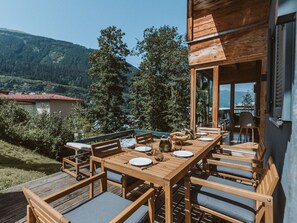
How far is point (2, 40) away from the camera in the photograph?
6981 cm

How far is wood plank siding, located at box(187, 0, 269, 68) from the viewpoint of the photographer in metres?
3.84

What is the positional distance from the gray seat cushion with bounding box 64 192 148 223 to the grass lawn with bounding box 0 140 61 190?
284cm

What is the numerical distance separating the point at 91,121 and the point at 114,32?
7.83 m

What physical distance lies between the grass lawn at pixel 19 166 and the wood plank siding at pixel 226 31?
5.18 metres

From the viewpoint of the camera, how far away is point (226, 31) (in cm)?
426

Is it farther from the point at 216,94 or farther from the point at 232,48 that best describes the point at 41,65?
the point at 232,48

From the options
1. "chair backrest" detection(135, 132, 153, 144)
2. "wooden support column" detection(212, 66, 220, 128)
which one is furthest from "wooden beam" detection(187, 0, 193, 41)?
"chair backrest" detection(135, 132, 153, 144)

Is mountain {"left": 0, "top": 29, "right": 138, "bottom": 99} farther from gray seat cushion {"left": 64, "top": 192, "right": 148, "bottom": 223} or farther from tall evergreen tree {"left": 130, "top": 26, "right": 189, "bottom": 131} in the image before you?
gray seat cushion {"left": 64, "top": 192, "right": 148, "bottom": 223}

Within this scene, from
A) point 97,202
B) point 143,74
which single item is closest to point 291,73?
point 97,202

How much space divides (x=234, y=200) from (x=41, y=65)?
67.0 metres

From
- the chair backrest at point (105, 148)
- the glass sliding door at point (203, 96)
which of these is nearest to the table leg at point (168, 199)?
the chair backrest at point (105, 148)

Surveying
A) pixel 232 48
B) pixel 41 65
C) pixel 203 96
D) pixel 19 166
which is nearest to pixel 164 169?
pixel 232 48

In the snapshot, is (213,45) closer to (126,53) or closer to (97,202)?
(97,202)

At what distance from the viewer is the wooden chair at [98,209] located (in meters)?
1.21
